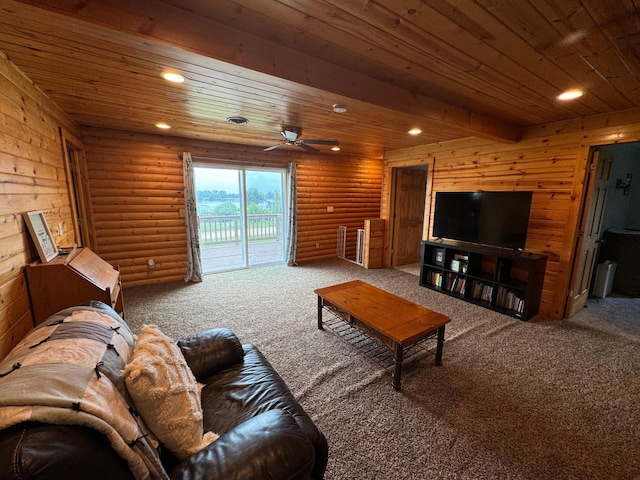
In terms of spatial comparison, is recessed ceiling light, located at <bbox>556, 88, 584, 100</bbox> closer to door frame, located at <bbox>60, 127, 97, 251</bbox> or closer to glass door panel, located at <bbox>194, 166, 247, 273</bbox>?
glass door panel, located at <bbox>194, 166, 247, 273</bbox>

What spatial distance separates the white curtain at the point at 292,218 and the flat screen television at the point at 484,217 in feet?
8.37

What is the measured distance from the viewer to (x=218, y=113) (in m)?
2.86

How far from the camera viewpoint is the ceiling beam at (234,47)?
123cm

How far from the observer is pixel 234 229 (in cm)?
636

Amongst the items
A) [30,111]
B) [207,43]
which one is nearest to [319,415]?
[207,43]

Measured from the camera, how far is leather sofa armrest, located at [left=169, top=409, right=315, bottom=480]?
2.84ft

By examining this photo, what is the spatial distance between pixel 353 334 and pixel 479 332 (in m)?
1.33

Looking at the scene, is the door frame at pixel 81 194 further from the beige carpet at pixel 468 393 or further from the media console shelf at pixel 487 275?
the media console shelf at pixel 487 275

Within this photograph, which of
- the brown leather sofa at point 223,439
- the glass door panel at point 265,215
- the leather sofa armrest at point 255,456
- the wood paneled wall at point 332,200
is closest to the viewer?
the brown leather sofa at point 223,439

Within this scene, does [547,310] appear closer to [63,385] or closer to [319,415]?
[319,415]

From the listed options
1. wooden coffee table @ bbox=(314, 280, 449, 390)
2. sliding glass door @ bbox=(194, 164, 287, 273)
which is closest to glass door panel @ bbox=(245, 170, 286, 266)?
sliding glass door @ bbox=(194, 164, 287, 273)

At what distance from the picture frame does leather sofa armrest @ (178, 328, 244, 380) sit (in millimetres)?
1323

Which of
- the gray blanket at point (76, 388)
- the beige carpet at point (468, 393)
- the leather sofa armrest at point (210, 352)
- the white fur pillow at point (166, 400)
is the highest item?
the gray blanket at point (76, 388)

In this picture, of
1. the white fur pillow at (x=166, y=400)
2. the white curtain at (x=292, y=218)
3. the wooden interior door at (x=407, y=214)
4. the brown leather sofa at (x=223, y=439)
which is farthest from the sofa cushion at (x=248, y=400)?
the wooden interior door at (x=407, y=214)
